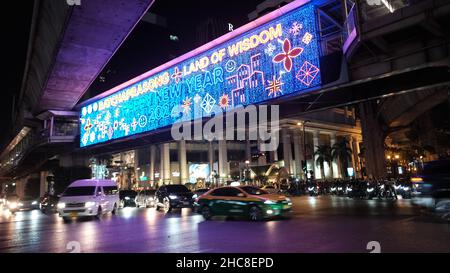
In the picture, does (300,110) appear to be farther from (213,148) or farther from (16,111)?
(213,148)

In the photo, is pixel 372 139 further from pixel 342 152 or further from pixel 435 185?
pixel 435 185

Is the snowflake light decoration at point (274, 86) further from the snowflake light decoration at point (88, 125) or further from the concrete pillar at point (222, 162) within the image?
the concrete pillar at point (222, 162)

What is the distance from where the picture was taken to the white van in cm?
1830

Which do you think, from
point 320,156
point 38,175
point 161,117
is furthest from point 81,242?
point 38,175

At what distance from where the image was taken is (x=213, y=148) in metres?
82.8

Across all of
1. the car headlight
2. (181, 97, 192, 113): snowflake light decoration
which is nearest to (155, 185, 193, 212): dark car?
the car headlight

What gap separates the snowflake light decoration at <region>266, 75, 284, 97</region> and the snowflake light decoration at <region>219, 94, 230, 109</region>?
11.5 ft

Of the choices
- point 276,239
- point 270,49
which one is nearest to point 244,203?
point 276,239

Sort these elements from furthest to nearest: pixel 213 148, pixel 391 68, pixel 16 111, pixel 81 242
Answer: pixel 213 148 < pixel 16 111 < pixel 391 68 < pixel 81 242

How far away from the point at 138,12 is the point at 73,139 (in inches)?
1097

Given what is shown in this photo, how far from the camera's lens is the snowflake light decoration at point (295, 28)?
1957cm

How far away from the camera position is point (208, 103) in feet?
82.2

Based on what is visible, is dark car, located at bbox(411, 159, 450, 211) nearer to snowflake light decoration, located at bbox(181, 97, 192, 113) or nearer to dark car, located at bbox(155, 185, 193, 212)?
dark car, located at bbox(155, 185, 193, 212)

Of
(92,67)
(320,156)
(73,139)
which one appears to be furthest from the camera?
(320,156)
